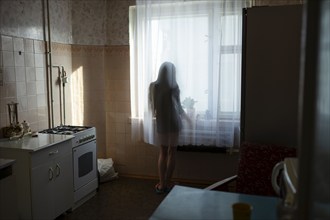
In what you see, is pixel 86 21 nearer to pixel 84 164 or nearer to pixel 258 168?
pixel 84 164

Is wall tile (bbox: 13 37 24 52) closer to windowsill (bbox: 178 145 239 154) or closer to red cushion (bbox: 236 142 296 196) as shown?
windowsill (bbox: 178 145 239 154)

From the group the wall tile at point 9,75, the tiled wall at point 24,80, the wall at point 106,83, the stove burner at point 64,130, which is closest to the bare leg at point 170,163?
the wall at point 106,83

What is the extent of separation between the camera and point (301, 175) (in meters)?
0.80

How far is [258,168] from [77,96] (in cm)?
268

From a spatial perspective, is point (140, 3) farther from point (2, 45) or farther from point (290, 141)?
point (290, 141)

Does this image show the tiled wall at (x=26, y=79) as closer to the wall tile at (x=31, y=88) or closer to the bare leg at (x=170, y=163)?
the wall tile at (x=31, y=88)

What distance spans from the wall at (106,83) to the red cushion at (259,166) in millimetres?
1588

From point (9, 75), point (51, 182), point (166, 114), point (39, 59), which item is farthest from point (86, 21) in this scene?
point (51, 182)

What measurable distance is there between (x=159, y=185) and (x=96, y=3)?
97.2 inches

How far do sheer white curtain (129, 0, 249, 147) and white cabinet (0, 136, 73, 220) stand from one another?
1.25 meters

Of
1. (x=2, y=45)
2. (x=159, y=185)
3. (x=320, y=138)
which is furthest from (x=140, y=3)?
(x=320, y=138)

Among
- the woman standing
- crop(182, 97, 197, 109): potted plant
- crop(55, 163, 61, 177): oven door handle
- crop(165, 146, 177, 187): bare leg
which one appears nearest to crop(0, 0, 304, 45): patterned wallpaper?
the woman standing

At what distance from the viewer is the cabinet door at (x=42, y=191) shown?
9.22 feet

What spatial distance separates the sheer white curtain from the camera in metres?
3.79
